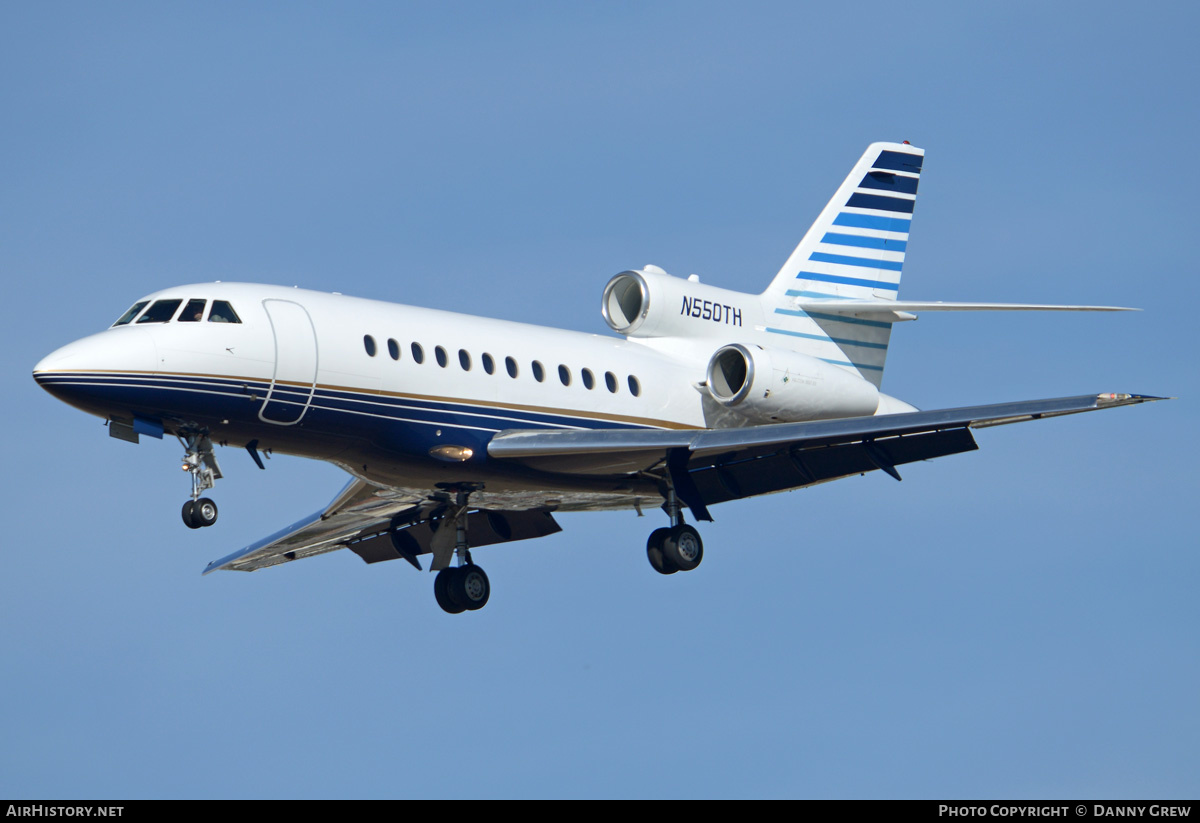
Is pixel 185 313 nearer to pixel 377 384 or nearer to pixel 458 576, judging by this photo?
pixel 377 384

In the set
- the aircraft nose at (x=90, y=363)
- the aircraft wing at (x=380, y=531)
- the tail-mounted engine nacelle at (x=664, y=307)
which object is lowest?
the aircraft nose at (x=90, y=363)

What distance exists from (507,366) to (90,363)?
5956 mm

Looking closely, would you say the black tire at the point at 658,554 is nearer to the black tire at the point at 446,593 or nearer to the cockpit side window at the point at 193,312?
the black tire at the point at 446,593

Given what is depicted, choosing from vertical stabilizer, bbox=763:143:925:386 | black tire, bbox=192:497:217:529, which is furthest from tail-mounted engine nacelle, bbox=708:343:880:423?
black tire, bbox=192:497:217:529

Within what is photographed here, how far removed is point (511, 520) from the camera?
2780 centimetres


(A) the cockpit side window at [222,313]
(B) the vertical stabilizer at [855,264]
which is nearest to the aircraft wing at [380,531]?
(A) the cockpit side window at [222,313]

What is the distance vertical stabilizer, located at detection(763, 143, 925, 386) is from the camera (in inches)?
1123

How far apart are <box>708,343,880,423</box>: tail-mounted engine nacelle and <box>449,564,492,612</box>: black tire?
15.3 ft

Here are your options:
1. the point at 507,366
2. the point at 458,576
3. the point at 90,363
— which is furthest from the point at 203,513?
the point at 458,576

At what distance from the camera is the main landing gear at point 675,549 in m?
25.3

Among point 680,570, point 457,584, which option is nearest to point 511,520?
point 457,584

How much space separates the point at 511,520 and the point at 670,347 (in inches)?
153

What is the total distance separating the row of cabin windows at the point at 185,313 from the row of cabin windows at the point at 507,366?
6.11 feet

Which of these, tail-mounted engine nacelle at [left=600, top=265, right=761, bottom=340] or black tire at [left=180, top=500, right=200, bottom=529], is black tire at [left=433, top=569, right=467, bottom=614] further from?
black tire at [left=180, top=500, right=200, bottom=529]
